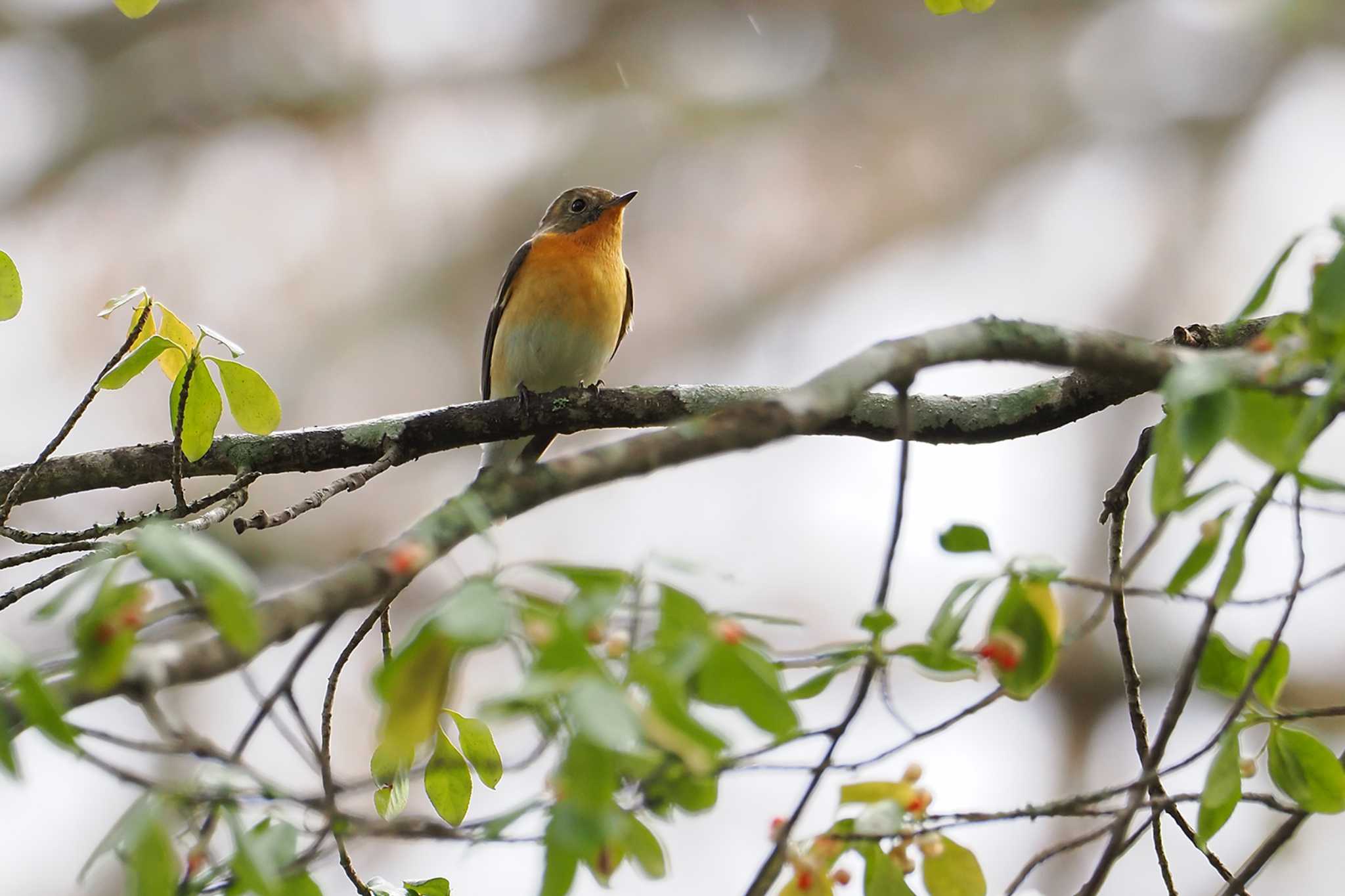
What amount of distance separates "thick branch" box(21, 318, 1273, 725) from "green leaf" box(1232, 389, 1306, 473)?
0.03m

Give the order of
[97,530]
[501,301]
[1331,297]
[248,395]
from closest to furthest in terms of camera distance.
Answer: [1331,297] → [248,395] → [97,530] → [501,301]

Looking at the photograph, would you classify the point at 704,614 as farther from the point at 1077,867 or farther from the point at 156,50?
the point at 156,50

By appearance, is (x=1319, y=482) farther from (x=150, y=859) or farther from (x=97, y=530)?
(x=97, y=530)

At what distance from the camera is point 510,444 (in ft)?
19.0

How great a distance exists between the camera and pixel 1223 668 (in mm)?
1921

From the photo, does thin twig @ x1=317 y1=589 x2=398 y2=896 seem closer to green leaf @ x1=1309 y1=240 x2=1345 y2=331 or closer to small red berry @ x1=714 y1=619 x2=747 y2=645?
small red berry @ x1=714 y1=619 x2=747 y2=645

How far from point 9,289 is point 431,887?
4.51 ft

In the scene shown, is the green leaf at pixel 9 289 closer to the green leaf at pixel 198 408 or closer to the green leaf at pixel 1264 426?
the green leaf at pixel 198 408

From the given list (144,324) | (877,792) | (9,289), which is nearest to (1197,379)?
(877,792)

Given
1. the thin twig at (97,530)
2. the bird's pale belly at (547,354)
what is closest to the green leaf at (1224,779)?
the thin twig at (97,530)

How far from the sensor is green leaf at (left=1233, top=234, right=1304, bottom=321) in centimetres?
147

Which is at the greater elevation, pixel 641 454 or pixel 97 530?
pixel 97 530

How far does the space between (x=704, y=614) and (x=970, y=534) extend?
0.48m

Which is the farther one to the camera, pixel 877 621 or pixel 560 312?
pixel 560 312
